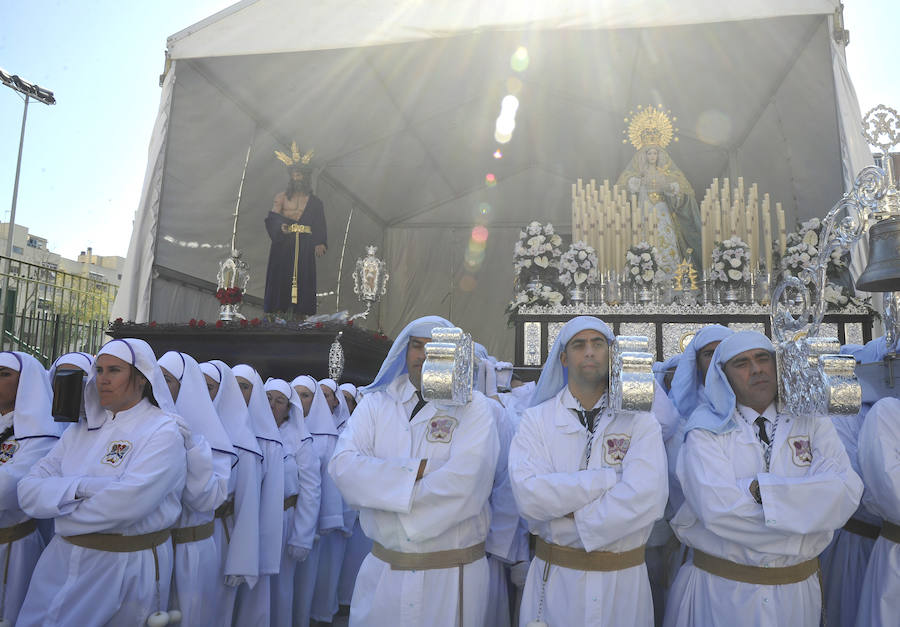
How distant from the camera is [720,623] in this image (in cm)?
268

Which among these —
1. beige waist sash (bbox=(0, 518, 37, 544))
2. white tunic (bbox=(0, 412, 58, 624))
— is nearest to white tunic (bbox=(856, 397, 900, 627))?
white tunic (bbox=(0, 412, 58, 624))

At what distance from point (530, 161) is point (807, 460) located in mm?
12996

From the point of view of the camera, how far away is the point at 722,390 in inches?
116

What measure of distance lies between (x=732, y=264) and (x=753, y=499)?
17.1 feet

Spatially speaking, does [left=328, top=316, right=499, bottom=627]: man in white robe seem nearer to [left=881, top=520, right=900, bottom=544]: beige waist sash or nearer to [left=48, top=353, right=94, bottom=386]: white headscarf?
[left=48, top=353, right=94, bottom=386]: white headscarf

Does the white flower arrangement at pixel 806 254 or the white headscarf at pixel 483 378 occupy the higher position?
the white flower arrangement at pixel 806 254

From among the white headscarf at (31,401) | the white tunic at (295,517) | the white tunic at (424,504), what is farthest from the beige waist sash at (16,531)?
the white tunic at (424,504)

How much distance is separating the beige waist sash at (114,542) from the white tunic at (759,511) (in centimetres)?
237

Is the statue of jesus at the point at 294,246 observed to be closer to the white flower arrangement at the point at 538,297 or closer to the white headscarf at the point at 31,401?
the white flower arrangement at the point at 538,297

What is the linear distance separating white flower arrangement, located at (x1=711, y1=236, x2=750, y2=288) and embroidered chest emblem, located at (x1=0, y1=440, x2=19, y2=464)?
6552 millimetres

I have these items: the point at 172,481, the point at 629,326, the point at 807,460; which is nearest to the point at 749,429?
the point at 807,460

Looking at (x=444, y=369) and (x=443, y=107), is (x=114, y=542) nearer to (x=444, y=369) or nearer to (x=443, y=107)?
(x=444, y=369)

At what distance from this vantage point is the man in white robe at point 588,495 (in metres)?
2.61

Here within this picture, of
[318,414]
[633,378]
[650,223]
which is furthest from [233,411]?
[650,223]
